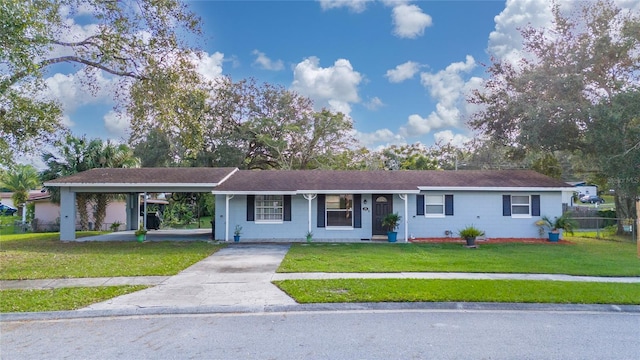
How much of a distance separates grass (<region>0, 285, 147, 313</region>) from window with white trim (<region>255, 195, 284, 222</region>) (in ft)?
32.3

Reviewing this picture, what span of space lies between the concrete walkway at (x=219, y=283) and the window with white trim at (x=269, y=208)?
19.4 ft

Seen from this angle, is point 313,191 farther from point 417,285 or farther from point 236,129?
point 236,129

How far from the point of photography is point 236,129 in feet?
113

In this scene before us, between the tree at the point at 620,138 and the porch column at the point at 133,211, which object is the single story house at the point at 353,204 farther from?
the porch column at the point at 133,211

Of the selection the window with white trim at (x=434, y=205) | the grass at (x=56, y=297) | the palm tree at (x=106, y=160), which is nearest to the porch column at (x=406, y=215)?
the window with white trim at (x=434, y=205)

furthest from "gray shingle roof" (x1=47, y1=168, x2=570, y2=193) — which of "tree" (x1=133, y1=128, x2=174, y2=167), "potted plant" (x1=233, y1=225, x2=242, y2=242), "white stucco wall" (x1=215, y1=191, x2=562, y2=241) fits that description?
"tree" (x1=133, y1=128, x2=174, y2=167)

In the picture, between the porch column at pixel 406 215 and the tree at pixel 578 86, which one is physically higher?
the tree at pixel 578 86

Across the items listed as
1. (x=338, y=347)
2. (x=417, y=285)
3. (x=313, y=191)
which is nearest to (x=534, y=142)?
(x=313, y=191)

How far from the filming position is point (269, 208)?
60.8 feet

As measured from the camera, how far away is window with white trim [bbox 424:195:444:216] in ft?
62.0

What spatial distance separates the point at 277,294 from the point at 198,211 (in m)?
25.5

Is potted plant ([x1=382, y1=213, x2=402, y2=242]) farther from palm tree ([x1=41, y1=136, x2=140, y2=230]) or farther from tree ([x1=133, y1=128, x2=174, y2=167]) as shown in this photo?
tree ([x1=133, y1=128, x2=174, y2=167])

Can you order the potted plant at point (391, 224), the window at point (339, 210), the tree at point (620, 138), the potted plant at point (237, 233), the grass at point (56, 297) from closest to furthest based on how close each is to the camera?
the grass at point (56, 297) < the potted plant at point (391, 224) < the tree at point (620, 138) < the potted plant at point (237, 233) < the window at point (339, 210)

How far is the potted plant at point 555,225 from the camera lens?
59.2ft
